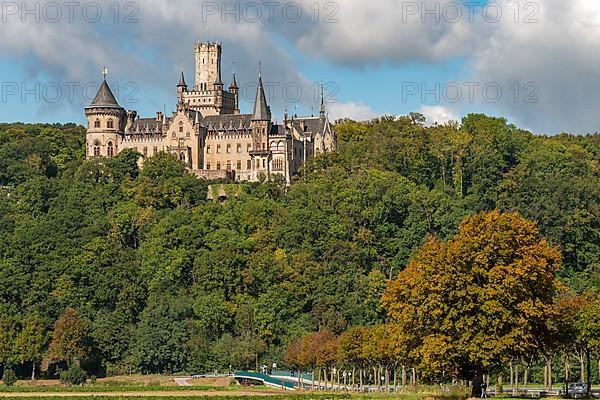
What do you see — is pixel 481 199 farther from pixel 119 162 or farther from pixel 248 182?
pixel 119 162

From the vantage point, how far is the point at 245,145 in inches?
6196

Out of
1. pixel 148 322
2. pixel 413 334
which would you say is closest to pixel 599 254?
pixel 148 322

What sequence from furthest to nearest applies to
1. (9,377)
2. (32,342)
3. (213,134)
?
(213,134) < (32,342) < (9,377)

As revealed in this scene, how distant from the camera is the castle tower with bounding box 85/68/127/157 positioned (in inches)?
6437

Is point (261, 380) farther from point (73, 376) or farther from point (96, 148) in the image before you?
point (96, 148)

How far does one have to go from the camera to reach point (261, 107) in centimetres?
15588

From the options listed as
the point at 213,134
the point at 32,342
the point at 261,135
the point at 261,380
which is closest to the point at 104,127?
the point at 213,134

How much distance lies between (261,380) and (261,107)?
170 feet

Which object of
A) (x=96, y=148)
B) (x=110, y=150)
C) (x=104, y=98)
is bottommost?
(x=110, y=150)

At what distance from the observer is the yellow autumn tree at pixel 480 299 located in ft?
231

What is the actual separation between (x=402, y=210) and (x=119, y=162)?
33.9 meters

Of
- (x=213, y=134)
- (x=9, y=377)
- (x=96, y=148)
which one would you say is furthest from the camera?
(x=96, y=148)

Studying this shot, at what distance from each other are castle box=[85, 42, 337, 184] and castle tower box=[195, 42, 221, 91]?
13cm

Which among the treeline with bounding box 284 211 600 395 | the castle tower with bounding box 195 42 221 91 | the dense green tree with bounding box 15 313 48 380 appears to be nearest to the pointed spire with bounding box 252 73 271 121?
the castle tower with bounding box 195 42 221 91
